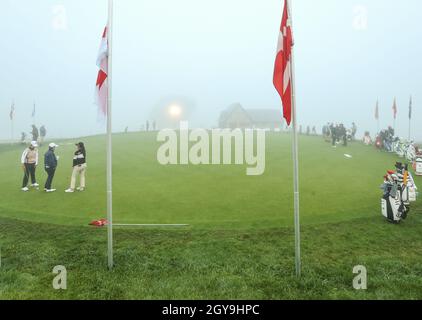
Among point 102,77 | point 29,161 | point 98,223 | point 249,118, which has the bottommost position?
point 98,223

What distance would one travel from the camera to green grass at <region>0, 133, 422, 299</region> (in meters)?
→ 6.03

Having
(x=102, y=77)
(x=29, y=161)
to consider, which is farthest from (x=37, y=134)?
(x=102, y=77)

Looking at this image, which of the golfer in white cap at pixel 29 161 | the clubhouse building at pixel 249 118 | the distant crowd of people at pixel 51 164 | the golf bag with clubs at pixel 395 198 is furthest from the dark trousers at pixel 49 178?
the clubhouse building at pixel 249 118

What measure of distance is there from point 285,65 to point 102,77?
4219 mm

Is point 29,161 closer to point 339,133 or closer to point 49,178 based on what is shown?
point 49,178

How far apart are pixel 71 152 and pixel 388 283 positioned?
92.3 feet

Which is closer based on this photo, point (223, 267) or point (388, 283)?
point (388, 283)

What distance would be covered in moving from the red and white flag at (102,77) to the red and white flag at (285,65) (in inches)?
156

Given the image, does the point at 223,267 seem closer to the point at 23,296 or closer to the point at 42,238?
the point at 23,296

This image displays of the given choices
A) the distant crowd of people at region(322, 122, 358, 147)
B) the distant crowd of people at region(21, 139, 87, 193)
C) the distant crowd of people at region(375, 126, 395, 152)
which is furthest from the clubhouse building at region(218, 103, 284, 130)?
the distant crowd of people at region(21, 139, 87, 193)

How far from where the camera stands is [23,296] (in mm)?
5660

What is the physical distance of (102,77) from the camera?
279 inches
